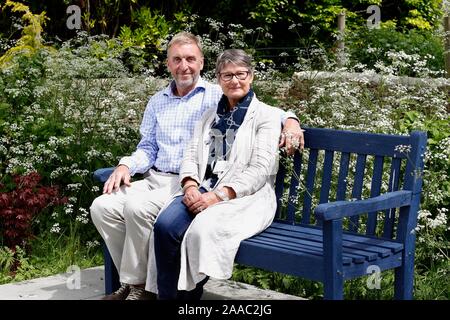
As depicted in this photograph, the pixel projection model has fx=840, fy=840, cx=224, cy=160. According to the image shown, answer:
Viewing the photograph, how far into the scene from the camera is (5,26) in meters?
11.0

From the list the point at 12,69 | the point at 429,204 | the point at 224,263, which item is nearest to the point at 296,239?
the point at 224,263

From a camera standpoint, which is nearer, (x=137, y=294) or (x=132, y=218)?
(x=132, y=218)

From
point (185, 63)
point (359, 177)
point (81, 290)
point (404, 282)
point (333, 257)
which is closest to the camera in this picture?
point (333, 257)

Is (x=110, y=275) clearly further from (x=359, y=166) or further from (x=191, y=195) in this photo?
(x=359, y=166)

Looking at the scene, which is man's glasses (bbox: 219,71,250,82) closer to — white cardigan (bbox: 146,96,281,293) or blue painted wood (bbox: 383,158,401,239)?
white cardigan (bbox: 146,96,281,293)

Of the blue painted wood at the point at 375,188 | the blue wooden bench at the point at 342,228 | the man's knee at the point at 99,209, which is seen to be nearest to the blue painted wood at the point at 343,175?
the blue wooden bench at the point at 342,228

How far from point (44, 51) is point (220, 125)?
3240mm

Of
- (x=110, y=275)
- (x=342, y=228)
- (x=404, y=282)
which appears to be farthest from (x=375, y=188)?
(x=110, y=275)

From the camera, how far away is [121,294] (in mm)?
4504

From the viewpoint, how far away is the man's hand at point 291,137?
4305 mm

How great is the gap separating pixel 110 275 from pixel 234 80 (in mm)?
1307

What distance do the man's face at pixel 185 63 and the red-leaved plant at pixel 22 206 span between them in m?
1.34
